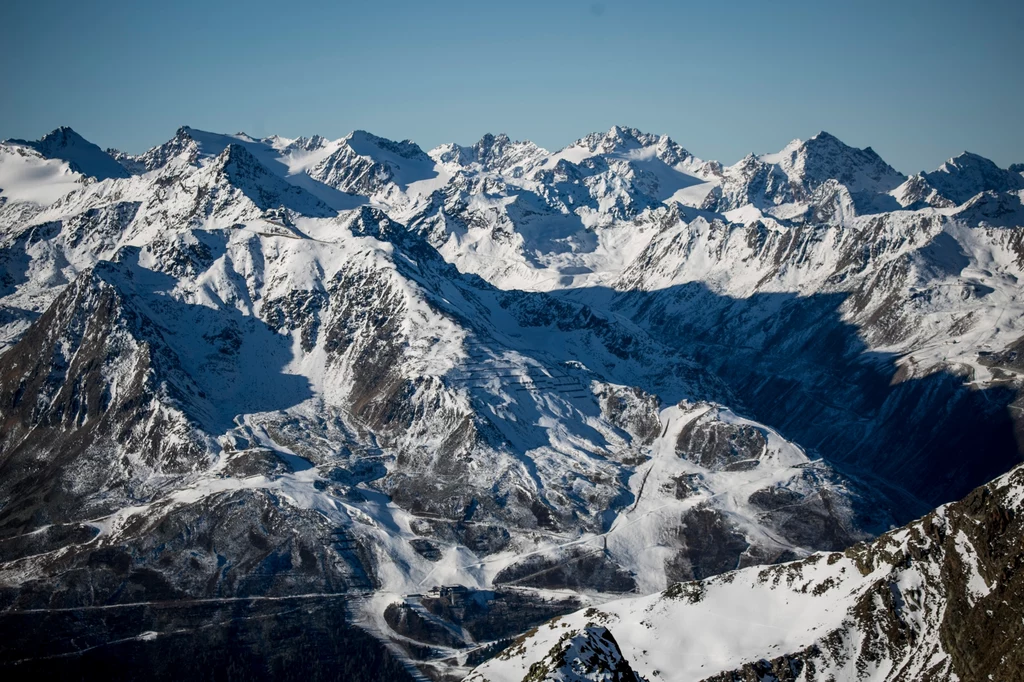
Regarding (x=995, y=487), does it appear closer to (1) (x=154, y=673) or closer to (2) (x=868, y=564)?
(2) (x=868, y=564)

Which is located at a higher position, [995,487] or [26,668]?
[995,487]

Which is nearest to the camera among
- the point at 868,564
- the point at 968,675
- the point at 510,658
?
the point at 968,675

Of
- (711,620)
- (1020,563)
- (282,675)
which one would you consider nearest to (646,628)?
(711,620)

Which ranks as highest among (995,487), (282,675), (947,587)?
(995,487)

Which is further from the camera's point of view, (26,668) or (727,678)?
(26,668)

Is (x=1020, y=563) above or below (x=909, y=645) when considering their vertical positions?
above

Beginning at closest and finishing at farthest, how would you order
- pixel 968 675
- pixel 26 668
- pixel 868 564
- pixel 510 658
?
pixel 968 675 → pixel 510 658 → pixel 868 564 → pixel 26 668

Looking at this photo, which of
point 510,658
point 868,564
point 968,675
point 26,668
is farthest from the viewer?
point 26,668

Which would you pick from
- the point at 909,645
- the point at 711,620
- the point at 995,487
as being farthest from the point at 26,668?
the point at 995,487

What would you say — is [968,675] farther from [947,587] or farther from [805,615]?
[805,615]
